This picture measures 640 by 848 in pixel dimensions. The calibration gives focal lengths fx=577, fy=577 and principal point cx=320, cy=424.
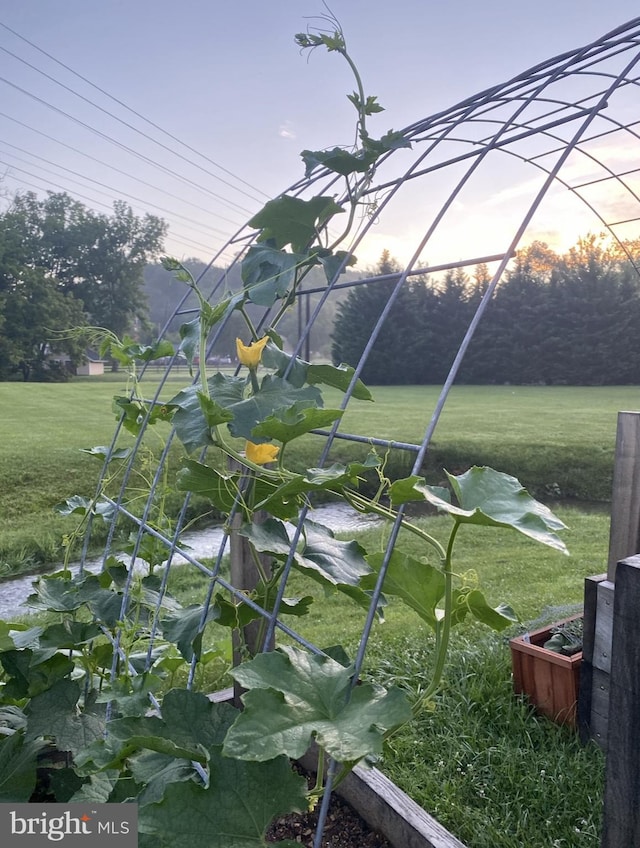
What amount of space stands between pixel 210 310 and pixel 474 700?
141cm

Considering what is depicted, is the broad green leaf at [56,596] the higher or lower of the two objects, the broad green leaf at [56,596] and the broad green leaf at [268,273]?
the lower

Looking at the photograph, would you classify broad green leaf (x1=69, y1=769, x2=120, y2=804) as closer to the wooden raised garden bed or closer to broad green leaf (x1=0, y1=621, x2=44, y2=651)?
broad green leaf (x1=0, y1=621, x2=44, y2=651)

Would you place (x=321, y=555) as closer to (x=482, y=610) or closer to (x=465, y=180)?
(x=482, y=610)

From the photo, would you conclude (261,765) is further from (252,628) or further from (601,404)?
(601,404)

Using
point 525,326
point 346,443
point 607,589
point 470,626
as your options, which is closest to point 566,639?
point 607,589

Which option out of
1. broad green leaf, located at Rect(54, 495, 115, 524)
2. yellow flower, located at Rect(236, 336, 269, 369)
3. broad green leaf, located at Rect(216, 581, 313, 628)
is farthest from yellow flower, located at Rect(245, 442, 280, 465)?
broad green leaf, located at Rect(54, 495, 115, 524)

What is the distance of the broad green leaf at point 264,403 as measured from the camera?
85 cm

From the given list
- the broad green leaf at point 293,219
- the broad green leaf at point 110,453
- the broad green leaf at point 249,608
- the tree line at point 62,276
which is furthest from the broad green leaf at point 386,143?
the tree line at point 62,276

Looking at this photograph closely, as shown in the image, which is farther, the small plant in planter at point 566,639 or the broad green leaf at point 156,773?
the small plant in planter at point 566,639

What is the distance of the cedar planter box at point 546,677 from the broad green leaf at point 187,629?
1.11 metres

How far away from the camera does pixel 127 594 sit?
1.19m

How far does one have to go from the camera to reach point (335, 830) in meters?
1.18

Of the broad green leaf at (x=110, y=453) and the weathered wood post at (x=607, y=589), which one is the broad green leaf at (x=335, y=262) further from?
the weathered wood post at (x=607, y=589)

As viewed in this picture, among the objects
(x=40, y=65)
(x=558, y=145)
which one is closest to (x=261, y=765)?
(x=558, y=145)
